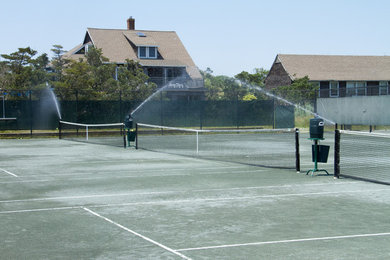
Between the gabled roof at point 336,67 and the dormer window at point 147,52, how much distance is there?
15.1m

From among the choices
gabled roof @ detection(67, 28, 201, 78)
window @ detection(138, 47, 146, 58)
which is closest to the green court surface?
gabled roof @ detection(67, 28, 201, 78)

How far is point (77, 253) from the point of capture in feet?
21.2

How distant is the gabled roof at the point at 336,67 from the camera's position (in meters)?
64.1

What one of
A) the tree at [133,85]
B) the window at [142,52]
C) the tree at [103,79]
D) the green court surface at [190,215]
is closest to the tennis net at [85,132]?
the tree at [133,85]

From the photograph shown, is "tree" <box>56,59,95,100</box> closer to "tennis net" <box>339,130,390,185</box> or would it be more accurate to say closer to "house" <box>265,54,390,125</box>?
"tennis net" <box>339,130,390,185</box>

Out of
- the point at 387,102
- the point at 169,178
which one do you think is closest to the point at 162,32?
the point at 387,102

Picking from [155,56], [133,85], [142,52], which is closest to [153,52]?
[155,56]

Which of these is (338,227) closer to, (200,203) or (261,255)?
(261,255)

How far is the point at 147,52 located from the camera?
60875 mm

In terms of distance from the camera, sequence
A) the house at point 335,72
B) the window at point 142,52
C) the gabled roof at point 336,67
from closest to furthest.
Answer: the window at point 142,52 < the house at point 335,72 < the gabled roof at point 336,67

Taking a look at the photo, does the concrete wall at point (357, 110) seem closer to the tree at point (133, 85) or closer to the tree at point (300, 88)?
the tree at point (300, 88)

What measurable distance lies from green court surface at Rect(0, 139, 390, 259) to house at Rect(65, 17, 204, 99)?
44.2 meters

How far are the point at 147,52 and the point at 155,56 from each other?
97 centimetres

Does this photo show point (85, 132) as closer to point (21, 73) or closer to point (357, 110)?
point (21, 73)
